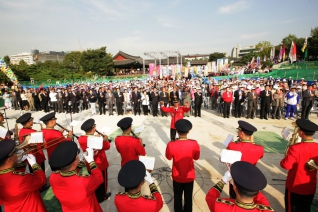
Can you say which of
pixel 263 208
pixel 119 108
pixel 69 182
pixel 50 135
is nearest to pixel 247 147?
pixel 263 208

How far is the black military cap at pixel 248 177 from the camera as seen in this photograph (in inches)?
66.4

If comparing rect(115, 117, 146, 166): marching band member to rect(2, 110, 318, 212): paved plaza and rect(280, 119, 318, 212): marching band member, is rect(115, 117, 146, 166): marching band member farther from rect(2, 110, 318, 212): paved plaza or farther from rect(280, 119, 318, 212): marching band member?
rect(280, 119, 318, 212): marching band member

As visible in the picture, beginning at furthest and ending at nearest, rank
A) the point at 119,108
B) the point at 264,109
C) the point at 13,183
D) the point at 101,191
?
the point at 119,108 < the point at 264,109 < the point at 101,191 < the point at 13,183

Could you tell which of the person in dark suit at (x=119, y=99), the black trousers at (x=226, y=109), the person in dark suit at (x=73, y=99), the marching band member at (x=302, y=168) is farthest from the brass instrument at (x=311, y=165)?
the person in dark suit at (x=73, y=99)

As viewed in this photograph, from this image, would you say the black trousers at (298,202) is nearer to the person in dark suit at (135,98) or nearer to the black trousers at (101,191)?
the black trousers at (101,191)

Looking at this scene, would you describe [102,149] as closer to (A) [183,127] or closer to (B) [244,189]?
(A) [183,127]

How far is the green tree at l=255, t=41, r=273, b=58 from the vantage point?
6189 centimetres

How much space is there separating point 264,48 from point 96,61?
185ft

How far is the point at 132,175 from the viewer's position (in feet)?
6.72

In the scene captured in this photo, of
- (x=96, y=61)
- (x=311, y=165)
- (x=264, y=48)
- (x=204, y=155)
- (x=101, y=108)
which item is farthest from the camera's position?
(x=264, y=48)

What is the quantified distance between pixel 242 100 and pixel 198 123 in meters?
3.17

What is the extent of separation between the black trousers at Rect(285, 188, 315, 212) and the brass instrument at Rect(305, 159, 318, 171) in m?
0.60

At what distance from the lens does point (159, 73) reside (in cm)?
2927

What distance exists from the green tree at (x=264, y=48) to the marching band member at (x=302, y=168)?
67947 millimetres
